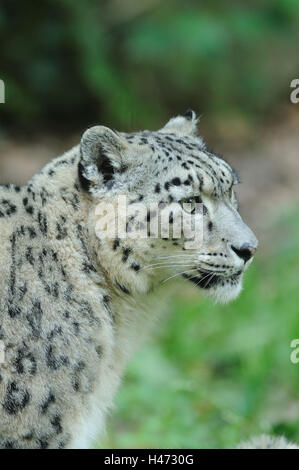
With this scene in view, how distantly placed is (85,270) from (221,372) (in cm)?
506

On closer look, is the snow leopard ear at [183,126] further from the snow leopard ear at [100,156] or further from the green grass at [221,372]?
the green grass at [221,372]

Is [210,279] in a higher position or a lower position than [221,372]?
higher

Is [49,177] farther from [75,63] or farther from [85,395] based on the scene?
[75,63]

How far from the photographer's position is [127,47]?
1563cm

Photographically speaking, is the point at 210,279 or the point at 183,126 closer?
the point at 210,279

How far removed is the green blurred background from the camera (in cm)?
941

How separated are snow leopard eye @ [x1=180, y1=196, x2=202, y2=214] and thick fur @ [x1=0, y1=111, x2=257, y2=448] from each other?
0.04 m

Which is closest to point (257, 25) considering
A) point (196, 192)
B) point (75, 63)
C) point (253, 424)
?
point (75, 63)

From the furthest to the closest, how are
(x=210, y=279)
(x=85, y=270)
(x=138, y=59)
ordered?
(x=138, y=59) → (x=210, y=279) → (x=85, y=270)

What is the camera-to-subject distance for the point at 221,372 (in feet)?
34.3

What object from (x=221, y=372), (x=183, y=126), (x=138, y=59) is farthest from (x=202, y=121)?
(x=183, y=126)

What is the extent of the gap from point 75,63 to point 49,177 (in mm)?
9646

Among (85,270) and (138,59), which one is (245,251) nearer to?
(85,270)
